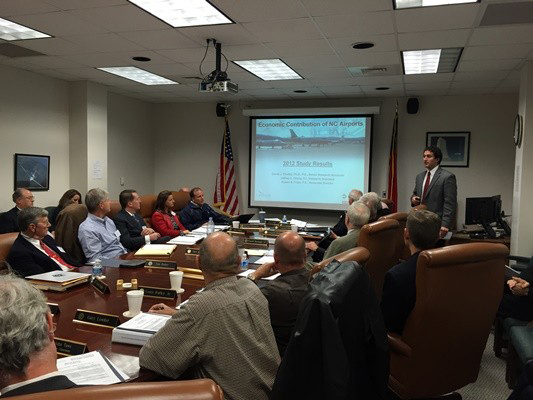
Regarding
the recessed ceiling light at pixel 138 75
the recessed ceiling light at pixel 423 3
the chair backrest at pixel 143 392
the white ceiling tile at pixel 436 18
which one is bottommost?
the chair backrest at pixel 143 392

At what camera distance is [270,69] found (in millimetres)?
5762

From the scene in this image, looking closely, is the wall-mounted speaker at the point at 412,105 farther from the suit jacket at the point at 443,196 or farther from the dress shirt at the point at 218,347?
the dress shirt at the point at 218,347

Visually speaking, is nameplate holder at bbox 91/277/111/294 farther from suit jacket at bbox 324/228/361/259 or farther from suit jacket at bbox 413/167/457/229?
suit jacket at bbox 413/167/457/229

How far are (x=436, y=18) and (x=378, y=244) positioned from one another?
1.99 metres

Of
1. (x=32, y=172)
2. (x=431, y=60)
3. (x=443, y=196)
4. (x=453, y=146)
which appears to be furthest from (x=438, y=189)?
(x=32, y=172)

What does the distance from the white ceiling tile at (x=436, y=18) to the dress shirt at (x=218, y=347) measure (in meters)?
2.97

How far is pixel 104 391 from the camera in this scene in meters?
0.83

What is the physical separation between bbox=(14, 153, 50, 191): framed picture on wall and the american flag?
2.99 metres

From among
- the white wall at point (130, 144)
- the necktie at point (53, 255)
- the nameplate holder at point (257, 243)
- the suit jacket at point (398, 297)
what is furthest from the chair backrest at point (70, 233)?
the white wall at point (130, 144)

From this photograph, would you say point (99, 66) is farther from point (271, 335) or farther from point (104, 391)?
point (104, 391)

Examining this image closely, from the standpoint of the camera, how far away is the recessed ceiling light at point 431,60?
479 centimetres

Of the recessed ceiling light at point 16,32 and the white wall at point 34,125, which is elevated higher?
the recessed ceiling light at point 16,32

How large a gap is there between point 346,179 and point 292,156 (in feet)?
3.55

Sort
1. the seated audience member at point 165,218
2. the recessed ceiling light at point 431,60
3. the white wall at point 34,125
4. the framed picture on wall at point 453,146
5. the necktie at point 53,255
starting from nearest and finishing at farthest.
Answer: the necktie at point 53,255, the recessed ceiling light at point 431,60, the seated audience member at point 165,218, the white wall at point 34,125, the framed picture on wall at point 453,146
